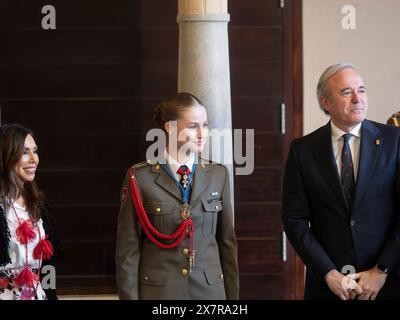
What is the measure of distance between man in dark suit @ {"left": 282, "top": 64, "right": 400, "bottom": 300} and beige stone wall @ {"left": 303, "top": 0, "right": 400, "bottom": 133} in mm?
2370

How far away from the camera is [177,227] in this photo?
137 inches

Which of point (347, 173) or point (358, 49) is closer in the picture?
point (347, 173)

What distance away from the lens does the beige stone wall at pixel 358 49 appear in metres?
6.00

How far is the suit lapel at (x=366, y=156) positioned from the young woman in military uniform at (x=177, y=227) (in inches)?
18.7

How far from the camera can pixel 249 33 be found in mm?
6023

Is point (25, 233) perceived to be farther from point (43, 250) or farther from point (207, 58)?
point (207, 58)

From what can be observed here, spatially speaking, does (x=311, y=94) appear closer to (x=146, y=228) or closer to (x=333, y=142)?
(x=333, y=142)

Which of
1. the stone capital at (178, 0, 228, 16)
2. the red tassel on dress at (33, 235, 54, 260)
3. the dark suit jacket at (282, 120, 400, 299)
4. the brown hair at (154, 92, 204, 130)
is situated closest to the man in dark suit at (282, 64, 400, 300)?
the dark suit jacket at (282, 120, 400, 299)

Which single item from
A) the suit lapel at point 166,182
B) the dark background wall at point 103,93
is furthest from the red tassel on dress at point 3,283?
the dark background wall at point 103,93

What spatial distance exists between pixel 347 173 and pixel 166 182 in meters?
0.66

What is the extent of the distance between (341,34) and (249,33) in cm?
56

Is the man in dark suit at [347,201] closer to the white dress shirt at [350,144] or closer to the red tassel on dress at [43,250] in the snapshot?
the white dress shirt at [350,144]

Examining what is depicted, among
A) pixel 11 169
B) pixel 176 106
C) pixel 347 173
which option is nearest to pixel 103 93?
pixel 11 169
